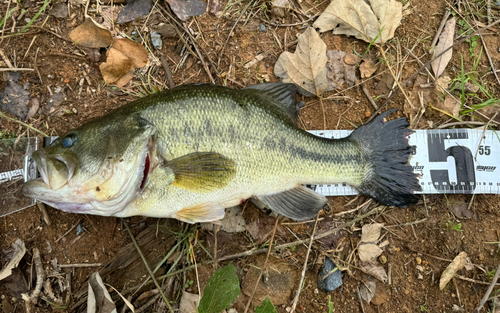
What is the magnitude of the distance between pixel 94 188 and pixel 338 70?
2.67 m

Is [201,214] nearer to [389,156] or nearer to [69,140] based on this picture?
[69,140]

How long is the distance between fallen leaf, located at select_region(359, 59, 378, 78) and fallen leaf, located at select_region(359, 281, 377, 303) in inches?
86.0

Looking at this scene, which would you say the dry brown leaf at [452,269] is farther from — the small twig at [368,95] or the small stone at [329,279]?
the small twig at [368,95]

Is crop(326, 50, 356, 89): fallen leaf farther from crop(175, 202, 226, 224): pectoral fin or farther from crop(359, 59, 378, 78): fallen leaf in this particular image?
crop(175, 202, 226, 224): pectoral fin

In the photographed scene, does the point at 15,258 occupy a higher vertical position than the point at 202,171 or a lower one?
lower

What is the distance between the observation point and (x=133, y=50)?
122 inches

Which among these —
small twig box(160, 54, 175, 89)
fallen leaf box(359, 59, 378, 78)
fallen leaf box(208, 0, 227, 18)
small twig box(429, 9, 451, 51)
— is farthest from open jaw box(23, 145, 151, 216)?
small twig box(429, 9, 451, 51)

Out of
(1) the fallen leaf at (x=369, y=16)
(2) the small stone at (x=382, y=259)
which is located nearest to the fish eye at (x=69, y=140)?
(1) the fallen leaf at (x=369, y=16)

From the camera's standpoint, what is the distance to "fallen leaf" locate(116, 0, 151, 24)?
3.18 meters

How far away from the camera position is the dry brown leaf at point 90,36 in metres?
3.09

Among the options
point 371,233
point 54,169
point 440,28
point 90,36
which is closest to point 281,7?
point 440,28

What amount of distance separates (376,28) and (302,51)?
0.86 m

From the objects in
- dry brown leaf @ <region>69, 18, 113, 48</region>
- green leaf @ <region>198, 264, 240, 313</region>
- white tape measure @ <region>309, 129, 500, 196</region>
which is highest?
dry brown leaf @ <region>69, 18, 113, 48</region>

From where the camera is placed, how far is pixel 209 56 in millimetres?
3197
